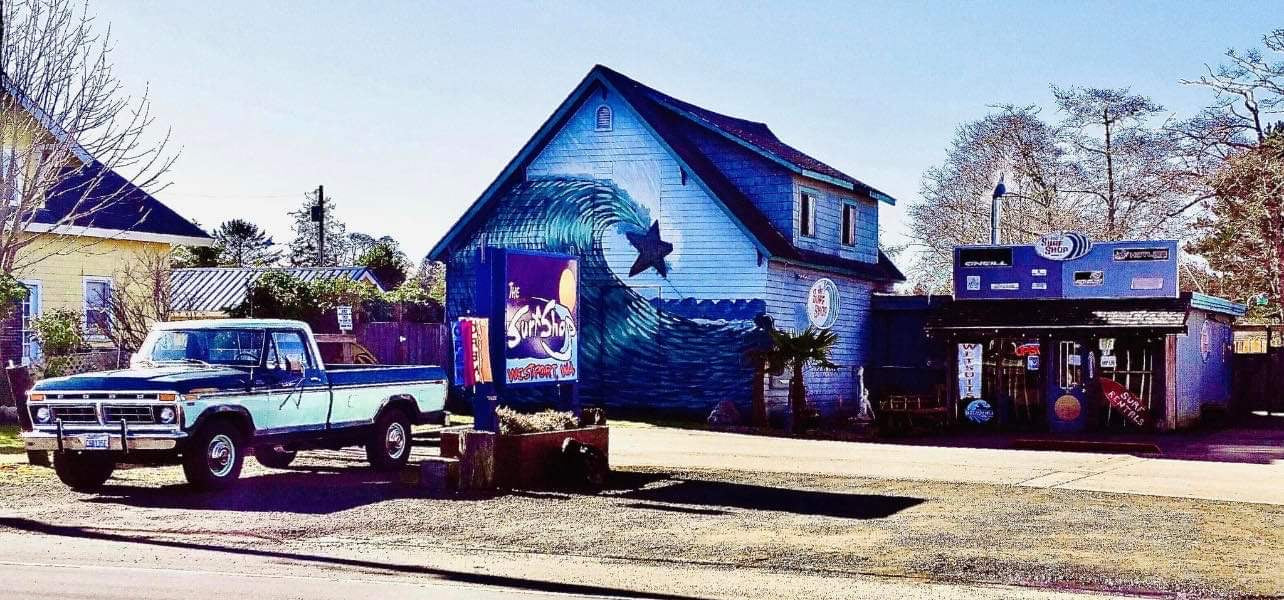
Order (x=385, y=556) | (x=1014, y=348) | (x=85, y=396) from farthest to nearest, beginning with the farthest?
1. (x=1014, y=348)
2. (x=85, y=396)
3. (x=385, y=556)

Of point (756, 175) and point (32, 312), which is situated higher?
point (756, 175)

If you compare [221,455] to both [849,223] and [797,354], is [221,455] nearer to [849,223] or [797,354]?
[797,354]

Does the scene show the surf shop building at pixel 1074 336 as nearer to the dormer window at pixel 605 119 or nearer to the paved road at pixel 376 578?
the dormer window at pixel 605 119

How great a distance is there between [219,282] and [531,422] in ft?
120

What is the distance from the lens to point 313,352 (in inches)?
748

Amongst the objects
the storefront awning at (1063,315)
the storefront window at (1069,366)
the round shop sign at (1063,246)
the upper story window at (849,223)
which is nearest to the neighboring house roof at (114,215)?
the upper story window at (849,223)

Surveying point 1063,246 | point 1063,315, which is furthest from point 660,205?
point 1063,315

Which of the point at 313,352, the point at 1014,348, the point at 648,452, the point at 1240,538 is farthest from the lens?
the point at 1014,348

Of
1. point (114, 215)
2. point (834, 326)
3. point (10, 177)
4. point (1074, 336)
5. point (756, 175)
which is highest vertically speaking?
point (756, 175)

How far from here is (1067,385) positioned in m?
30.7

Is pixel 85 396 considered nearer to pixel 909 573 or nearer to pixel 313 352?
pixel 313 352

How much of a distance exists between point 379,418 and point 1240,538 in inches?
438

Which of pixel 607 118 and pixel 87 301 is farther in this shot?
pixel 607 118

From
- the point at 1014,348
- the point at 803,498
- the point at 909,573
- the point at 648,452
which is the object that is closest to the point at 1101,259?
the point at 1014,348
